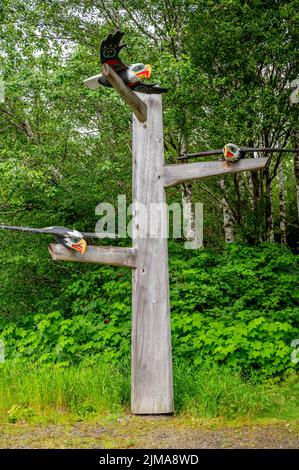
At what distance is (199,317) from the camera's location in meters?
7.43

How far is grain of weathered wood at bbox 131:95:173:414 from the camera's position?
540 centimetres

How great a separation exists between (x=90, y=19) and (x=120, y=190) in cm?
472

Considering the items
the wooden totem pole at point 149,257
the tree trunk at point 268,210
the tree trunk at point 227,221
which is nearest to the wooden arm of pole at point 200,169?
the wooden totem pole at point 149,257

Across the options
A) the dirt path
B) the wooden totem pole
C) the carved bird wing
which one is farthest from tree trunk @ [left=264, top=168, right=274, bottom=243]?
the carved bird wing

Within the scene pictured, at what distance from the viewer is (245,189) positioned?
13234 millimetres

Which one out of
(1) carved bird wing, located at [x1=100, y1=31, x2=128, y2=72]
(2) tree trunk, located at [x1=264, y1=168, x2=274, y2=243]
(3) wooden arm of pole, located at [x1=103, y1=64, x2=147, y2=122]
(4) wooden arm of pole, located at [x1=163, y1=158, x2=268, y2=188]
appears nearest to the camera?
(1) carved bird wing, located at [x1=100, y1=31, x2=128, y2=72]

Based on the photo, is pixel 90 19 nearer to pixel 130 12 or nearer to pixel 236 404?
pixel 130 12

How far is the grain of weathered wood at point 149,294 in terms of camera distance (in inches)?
213

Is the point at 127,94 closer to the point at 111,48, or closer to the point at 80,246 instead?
the point at 111,48

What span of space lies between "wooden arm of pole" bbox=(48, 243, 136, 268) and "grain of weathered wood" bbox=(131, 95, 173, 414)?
11cm

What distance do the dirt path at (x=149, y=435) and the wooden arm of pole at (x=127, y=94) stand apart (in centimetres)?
290

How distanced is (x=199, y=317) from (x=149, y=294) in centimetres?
211

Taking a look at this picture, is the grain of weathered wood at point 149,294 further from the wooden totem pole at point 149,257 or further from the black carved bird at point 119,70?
the black carved bird at point 119,70

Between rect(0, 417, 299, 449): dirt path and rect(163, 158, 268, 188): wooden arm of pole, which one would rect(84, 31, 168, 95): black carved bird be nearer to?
rect(163, 158, 268, 188): wooden arm of pole
